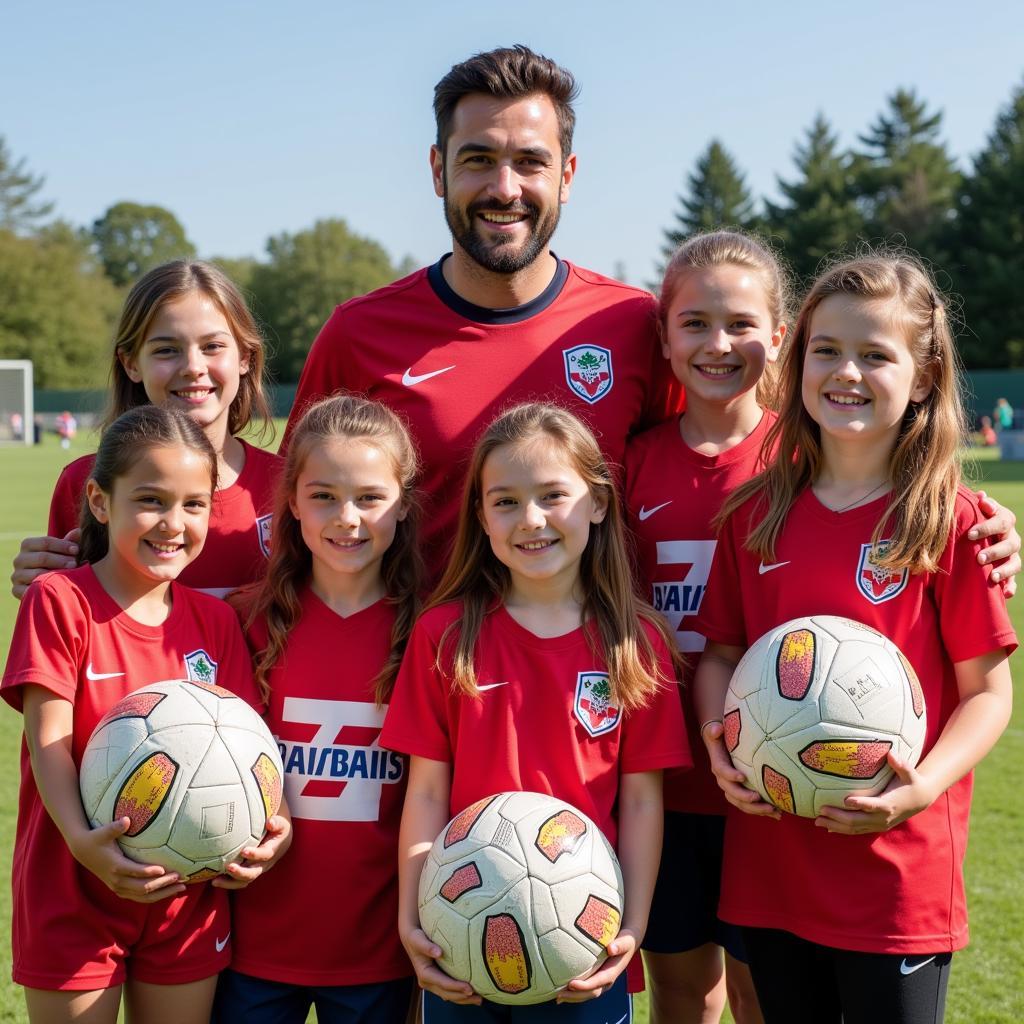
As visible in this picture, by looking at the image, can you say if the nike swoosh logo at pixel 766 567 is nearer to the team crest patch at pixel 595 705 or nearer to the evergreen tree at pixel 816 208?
the team crest patch at pixel 595 705

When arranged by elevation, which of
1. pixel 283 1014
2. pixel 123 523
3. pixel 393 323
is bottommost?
pixel 283 1014

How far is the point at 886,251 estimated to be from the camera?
11.7 feet

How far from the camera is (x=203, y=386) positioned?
12.4 feet

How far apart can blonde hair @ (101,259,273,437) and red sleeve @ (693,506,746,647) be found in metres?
1.77

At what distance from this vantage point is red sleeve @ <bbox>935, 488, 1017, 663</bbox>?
297 centimetres

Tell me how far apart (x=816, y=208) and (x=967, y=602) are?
67921mm

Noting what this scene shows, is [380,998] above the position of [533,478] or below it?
below

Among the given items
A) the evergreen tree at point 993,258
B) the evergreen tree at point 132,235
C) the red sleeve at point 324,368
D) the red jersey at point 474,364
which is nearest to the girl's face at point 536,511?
the red jersey at point 474,364

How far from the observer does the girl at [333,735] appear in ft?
10.4

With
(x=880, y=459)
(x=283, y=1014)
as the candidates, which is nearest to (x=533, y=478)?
(x=880, y=459)

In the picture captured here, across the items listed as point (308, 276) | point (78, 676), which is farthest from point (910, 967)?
point (308, 276)

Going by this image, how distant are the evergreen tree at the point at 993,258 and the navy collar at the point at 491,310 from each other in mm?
57173

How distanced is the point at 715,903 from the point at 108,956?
1.86 metres

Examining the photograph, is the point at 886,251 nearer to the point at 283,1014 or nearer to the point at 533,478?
the point at 533,478
